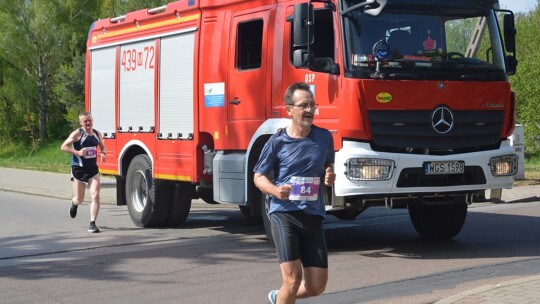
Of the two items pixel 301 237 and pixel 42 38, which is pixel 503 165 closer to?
pixel 301 237

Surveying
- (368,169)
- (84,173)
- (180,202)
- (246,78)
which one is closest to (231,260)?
(368,169)

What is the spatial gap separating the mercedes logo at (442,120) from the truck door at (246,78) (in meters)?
2.06

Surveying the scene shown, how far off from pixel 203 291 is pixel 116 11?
146 ft

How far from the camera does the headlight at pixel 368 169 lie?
31.7 ft

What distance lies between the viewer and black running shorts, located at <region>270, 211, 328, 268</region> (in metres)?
5.99

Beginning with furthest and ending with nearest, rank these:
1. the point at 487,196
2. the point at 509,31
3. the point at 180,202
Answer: the point at 180,202, the point at 509,31, the point at 487,196

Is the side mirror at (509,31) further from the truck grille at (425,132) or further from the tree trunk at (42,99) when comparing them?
the tree trunk at (42,99)

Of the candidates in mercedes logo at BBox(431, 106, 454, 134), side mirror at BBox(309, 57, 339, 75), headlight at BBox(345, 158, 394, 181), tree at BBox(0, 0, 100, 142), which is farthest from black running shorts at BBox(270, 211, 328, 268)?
tree at BBox(0, 0, 100, 142)

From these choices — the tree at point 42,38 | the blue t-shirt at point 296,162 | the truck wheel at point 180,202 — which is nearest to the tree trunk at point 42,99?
the tree at point 42,38

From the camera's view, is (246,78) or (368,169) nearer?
(368,169)

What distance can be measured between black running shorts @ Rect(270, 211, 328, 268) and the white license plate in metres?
4.09

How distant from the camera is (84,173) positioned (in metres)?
13.3

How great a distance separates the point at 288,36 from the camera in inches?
414

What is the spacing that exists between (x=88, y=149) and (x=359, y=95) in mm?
5124
